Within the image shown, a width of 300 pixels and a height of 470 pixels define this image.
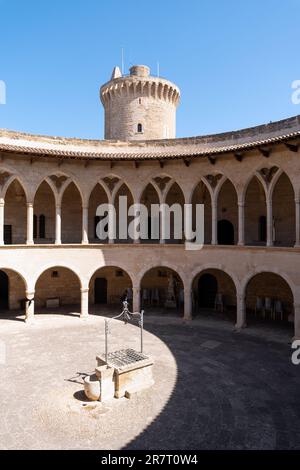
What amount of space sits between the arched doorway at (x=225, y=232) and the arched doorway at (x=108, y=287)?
7.03 meters

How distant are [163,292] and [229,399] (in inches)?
542

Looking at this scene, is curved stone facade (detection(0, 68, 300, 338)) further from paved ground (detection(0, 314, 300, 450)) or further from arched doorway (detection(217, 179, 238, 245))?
paved ground (detection(0, 314, 300, 450))

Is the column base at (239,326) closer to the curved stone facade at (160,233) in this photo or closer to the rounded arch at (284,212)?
the curved stone facade at (160,233)

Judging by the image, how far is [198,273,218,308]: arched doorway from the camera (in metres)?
23.6

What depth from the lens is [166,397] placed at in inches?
424

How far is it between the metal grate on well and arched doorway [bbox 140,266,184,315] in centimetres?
976

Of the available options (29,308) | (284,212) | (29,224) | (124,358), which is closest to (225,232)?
(284,212)

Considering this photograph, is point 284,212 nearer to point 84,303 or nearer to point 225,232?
point 225,232

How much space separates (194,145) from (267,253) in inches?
352

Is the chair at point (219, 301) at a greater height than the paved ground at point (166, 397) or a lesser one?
greater

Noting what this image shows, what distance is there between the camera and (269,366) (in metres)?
13.4

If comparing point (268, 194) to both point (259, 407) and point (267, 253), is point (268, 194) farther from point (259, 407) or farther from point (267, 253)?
point (259, 407)

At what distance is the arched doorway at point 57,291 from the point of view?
23109 millimetres

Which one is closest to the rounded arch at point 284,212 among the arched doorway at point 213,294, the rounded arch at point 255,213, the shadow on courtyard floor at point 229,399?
the rounded arch at point 255,213
